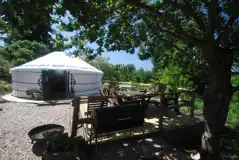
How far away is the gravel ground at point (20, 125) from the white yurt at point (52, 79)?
239cm

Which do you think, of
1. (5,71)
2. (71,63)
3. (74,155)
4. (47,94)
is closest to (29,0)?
(74,155)

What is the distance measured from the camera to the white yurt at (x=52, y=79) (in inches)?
371

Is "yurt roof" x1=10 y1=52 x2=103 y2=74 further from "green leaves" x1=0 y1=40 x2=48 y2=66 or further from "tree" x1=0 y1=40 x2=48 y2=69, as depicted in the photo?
"green leaves" x1=0 y1=40 x2=48 y2=66

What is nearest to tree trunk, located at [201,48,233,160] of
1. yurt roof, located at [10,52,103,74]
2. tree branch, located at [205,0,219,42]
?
tree branch, located at [205,0,219,42]

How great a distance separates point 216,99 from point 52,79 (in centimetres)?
979

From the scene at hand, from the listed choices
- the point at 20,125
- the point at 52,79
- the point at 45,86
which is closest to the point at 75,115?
the point at 20,125

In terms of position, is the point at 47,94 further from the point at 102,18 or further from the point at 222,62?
the point at 222,62

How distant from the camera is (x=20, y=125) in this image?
5098 mm

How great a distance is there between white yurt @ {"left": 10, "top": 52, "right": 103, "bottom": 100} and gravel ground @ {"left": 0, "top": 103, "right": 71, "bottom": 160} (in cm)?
239

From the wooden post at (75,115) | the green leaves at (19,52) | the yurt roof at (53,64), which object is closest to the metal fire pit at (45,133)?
the wooden post at (75,115)

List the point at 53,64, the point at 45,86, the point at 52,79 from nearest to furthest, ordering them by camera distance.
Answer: the point at 45,86, the point at 53,64, the point at 52,79

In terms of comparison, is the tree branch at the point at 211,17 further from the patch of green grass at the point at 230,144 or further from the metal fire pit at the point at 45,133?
the metal fire pit at the point at 45,133

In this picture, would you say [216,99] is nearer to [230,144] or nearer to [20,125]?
[230,144]

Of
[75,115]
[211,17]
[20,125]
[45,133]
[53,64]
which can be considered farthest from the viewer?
[53,64]
